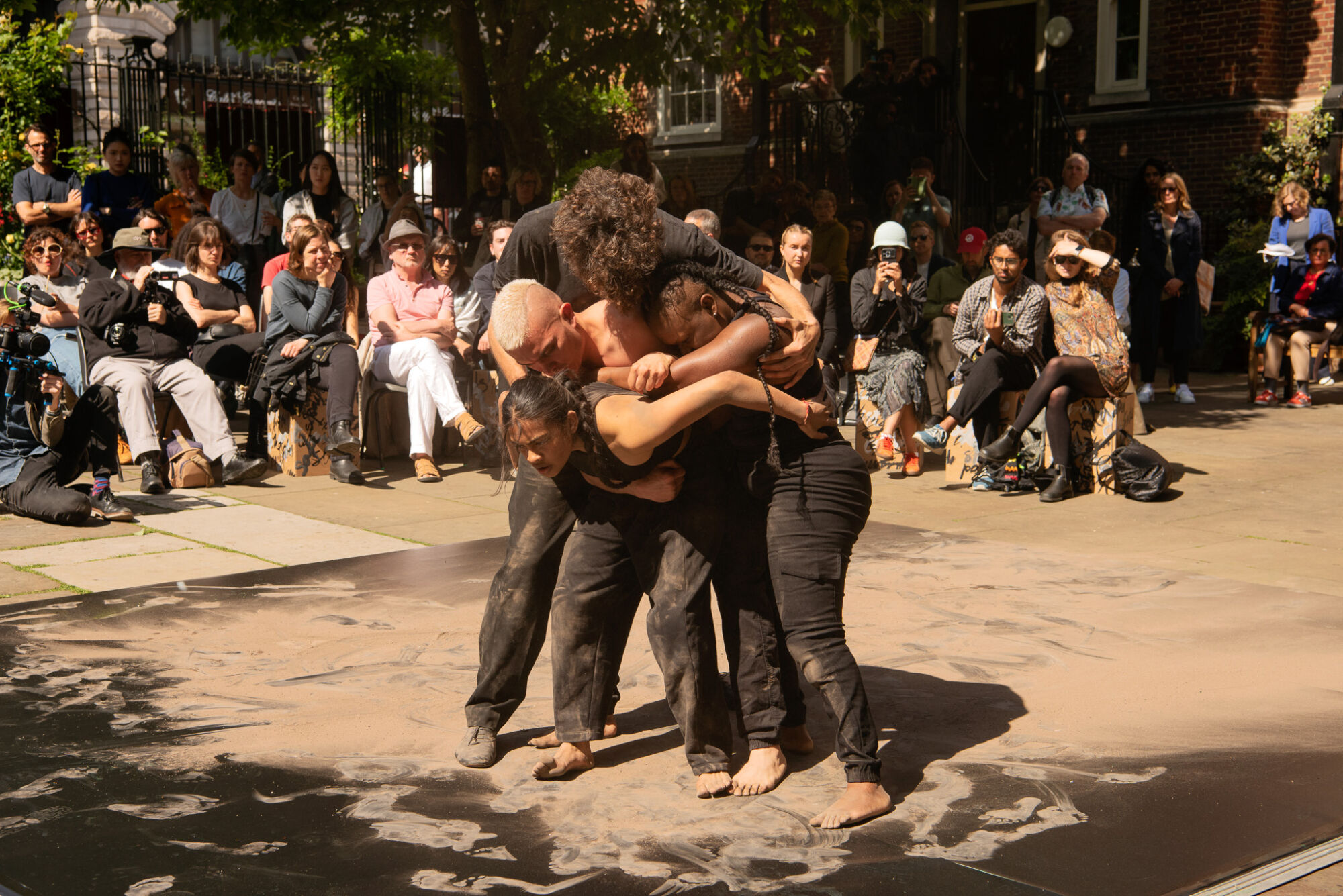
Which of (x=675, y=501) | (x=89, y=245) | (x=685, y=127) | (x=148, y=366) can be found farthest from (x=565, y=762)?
(x=685, y=127)

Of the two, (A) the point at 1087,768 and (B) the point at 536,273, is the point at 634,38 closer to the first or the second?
(B) the point at 536,273

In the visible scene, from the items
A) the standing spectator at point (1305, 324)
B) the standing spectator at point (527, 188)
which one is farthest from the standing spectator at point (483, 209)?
the standing spectator at point (1305, 324)

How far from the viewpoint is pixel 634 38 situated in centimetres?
1412

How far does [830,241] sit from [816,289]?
2541 millimetres

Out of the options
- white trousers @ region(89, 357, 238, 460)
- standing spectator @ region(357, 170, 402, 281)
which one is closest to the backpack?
white trousers @ region(89, 357, 238, 460)

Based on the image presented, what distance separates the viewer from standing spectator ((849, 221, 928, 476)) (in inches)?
392

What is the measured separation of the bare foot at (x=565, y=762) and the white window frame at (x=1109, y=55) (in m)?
16.0

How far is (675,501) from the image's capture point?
4195mm

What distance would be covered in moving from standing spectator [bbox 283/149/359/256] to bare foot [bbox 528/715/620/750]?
8.90m

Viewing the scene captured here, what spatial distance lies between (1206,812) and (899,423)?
629 cm

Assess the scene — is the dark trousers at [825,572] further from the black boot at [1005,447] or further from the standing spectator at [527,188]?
the standing spectator at [527,188]

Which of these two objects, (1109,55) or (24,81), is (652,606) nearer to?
(24,81)

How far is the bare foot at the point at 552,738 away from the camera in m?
4.51

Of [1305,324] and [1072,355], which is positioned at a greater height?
[1305,324]
